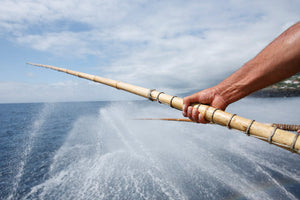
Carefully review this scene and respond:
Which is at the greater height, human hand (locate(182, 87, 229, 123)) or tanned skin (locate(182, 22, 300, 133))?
tanned skin (locate(182, 22, 300, 133))

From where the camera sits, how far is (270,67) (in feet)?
4.46

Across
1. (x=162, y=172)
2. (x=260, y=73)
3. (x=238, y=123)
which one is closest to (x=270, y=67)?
(x=260, y=73)

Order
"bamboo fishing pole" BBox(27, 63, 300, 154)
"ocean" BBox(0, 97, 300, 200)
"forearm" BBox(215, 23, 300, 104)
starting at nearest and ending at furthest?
"forearm" BBox(215, 23, 300, 104) → "bamboo fishing pole" BBox(27, 63, 300, 154) → "ocean" BBox(0, 97, 300, 200)

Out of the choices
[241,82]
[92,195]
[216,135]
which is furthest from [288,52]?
[216,135]

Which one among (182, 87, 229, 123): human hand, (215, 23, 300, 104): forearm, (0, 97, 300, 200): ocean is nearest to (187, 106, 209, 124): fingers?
(182, 87, 229, 123): human hand

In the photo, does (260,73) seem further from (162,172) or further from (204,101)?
(162,172)

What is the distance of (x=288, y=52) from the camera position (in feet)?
3.82

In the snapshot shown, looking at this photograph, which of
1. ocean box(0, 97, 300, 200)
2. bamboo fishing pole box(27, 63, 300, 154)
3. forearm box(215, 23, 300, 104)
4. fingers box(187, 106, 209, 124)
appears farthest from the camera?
ocean box(0, 97, 300, 200)

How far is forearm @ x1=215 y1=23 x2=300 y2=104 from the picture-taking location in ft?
3.75

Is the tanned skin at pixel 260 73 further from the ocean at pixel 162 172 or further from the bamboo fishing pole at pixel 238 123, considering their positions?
the ocean at pixel 162 172

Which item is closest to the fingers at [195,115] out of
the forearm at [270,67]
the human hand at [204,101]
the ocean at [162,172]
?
the human hand at [204,101]

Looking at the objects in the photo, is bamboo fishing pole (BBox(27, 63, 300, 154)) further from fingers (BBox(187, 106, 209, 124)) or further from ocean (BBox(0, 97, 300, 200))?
ocean (BBox(0, 97, 300, 200))

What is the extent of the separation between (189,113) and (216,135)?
1278cm

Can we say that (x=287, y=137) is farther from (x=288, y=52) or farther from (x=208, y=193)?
(x=208, y=193)
